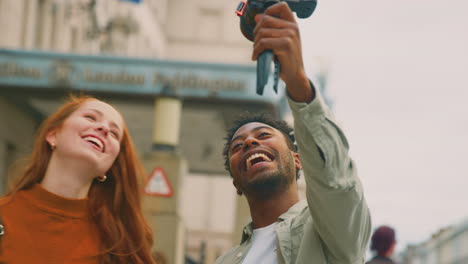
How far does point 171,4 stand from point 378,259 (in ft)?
148

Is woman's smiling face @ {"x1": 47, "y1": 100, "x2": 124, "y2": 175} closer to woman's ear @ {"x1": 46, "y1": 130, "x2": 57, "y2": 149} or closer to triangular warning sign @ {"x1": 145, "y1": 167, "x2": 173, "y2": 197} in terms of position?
woman's ear @ {"x1": 46, "y1": 130, "x2": 57, "y2": 149}

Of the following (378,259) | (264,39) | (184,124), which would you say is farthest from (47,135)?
(184,124)

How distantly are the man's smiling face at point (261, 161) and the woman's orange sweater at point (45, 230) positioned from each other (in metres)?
1.02

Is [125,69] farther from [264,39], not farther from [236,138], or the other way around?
[264,39]

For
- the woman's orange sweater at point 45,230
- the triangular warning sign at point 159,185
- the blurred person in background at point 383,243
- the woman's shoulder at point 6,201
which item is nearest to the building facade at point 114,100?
the triangular warning sign at point 159,185

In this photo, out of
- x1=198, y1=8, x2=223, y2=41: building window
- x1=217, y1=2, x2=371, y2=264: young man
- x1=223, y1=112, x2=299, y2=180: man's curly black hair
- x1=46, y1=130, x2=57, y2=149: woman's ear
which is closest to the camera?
x1=217, y1=2, x2=371, y2=264: young man

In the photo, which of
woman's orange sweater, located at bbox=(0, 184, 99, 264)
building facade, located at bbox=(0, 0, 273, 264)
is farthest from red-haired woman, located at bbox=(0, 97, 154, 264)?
building facade, located at bbox=(0, 0, 273, 264)

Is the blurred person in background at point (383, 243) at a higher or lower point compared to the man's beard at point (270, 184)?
lower

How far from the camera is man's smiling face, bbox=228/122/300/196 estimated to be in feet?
12.3

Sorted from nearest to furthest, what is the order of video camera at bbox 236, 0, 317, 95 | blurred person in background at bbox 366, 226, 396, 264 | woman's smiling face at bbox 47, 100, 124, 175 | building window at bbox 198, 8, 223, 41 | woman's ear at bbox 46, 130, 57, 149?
video camera at bbox 236, 0, 317, 95 < woman's smiling face at bbox 47, 100, 124, 175 < woman's ear at bbox 46, 130, 57, 149 < blurred person in background at bbox 366, 226, 396, 264 < building window at bbox 198, 8, 223, 41

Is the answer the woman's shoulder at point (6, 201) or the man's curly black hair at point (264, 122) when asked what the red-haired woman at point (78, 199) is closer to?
the woman's shoulder at point (6, 201)

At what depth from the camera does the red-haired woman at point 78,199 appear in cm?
443

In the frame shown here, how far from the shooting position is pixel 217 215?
154ft

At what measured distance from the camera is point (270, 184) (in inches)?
148
